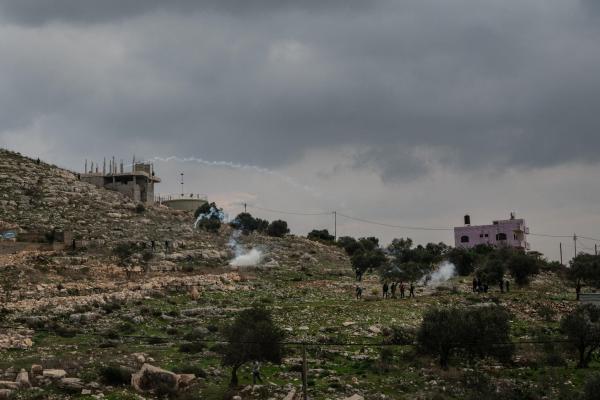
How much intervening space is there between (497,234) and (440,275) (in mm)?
49379

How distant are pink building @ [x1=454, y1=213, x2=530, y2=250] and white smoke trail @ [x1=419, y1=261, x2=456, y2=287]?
4134 cm

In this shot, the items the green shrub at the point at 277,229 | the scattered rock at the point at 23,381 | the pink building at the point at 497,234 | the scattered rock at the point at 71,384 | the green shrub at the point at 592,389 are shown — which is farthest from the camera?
the pink building at the point at 497,234

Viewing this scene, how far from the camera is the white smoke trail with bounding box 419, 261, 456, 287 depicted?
→ 225 feet

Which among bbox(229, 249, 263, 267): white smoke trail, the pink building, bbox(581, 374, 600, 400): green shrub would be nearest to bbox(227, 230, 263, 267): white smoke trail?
bbox(229, 249, 263, 267): white smoke trail

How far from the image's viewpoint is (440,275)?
75.7m

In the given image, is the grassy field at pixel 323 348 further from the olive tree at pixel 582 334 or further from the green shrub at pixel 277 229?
the green shrub at pixel 277 229

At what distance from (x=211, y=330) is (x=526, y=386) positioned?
17.5 m

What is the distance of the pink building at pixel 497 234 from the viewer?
12038 cm

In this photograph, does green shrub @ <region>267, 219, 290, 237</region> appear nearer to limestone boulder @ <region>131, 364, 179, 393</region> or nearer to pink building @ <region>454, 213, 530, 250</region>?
pink building @ <region>454, 213, 530, 250</region>

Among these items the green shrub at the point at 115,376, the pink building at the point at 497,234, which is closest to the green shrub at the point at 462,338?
the green shrub at the point at 115,376

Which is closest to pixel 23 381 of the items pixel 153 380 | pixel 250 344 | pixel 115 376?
pixel 115 376

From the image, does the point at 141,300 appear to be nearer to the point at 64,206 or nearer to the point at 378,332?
the point at 378,332

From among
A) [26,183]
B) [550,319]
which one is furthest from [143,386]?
[26,183]

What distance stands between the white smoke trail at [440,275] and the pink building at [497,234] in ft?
136
